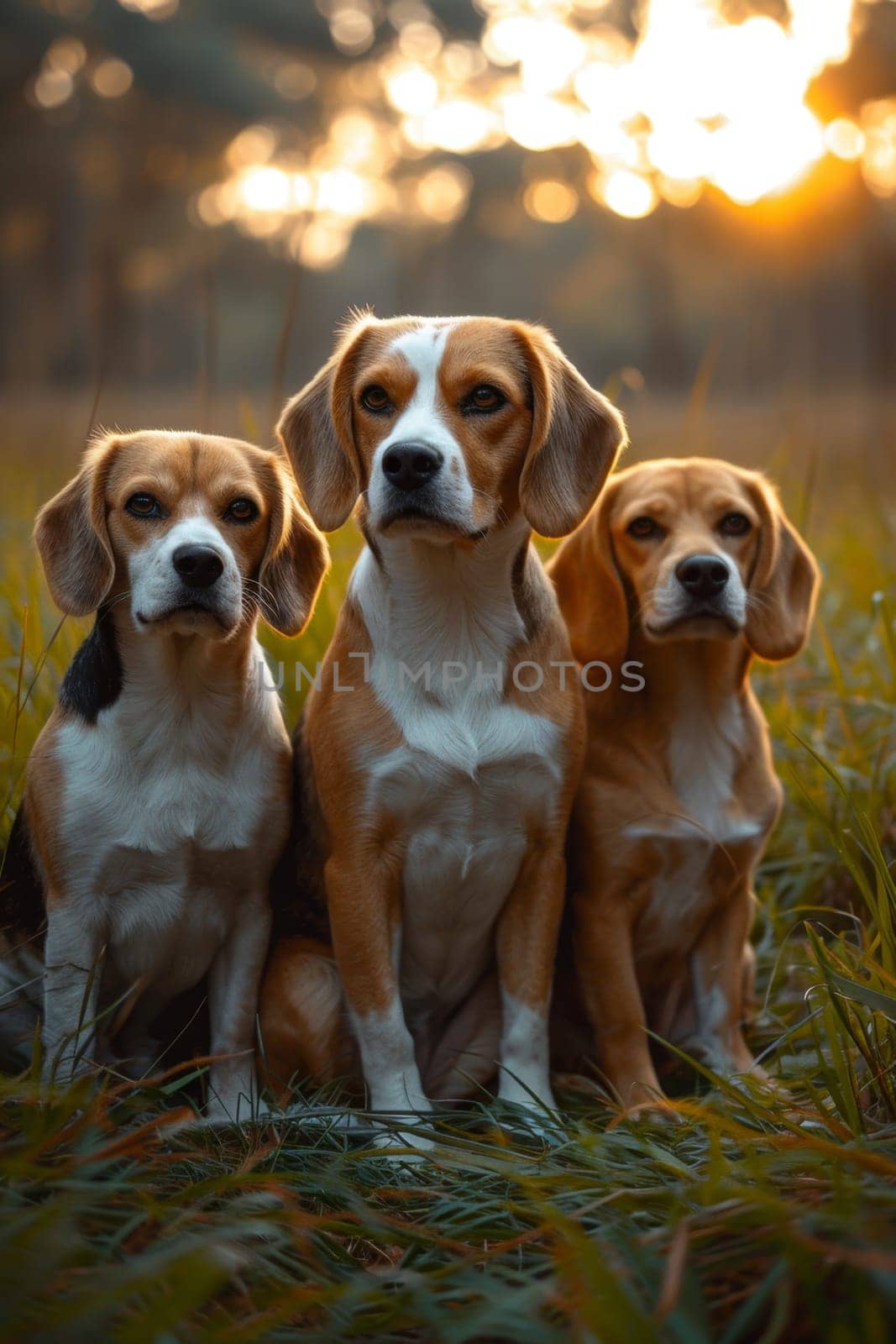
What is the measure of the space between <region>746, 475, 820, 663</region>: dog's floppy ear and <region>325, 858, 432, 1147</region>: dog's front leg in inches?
48.0

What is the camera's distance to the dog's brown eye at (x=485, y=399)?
107 inches

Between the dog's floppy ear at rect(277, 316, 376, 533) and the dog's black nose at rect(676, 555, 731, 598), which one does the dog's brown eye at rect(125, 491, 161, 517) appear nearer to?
the dog's floppy ear at rect(277, 316, 376, 533)

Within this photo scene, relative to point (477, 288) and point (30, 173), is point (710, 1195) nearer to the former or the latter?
point (30, 173)

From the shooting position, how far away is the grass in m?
1.51

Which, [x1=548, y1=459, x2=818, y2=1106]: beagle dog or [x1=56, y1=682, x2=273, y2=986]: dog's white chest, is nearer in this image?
[x1=56, y1=682, x2=273, y2=986]: dog's white chest

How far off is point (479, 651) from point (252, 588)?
597 mm

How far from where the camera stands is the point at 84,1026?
2.32 metres

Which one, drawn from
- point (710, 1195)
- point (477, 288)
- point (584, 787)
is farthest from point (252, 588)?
point (477, 288)

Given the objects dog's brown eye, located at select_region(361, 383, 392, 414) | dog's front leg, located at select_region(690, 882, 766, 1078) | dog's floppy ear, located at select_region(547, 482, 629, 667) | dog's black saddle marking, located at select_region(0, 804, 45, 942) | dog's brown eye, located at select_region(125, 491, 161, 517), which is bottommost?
dog's front leg, located at select_region(690, 882, 766, 1078)

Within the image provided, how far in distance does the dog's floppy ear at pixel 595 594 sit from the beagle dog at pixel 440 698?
0.79ft

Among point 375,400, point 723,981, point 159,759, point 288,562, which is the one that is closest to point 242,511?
point 288,562

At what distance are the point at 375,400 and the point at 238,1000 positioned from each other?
150cm

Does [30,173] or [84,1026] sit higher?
[30,173]

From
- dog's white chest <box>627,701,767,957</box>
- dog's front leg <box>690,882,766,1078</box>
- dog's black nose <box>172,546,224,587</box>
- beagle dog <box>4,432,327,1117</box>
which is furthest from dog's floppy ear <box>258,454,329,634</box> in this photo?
dog's front leg <box>690,882,766,1078</box>
